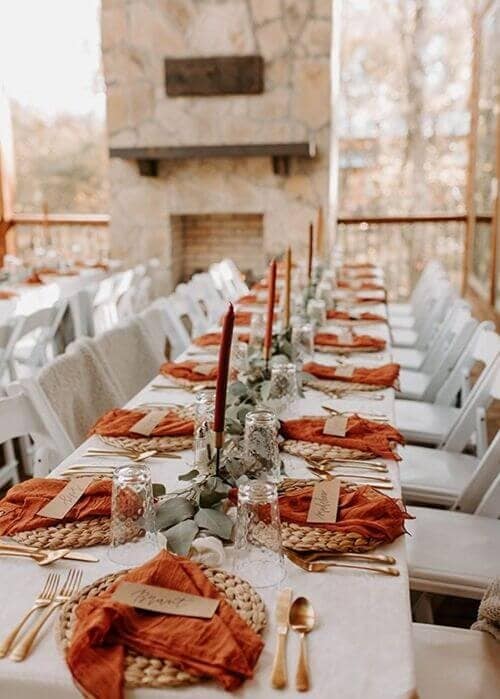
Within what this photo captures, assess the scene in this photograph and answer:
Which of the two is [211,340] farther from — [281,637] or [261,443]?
[281,637]

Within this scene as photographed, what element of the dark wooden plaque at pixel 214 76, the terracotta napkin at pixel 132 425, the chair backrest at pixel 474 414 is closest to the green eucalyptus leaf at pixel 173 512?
the terracotta napkin at pixel 132 425

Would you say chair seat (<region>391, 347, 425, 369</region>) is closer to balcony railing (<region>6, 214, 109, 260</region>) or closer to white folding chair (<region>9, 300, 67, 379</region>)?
white folding chair (<region>9, 300, 67, 379</region>)

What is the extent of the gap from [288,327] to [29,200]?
29.2ft

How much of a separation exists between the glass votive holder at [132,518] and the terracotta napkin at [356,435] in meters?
0.64

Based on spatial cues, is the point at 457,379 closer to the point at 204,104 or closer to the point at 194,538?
the point at 194,538

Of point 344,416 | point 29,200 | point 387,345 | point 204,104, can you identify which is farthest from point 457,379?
point 29,200

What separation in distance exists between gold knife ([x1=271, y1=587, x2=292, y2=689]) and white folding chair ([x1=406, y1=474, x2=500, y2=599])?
721mm

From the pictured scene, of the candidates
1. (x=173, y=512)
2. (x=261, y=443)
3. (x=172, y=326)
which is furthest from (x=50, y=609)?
(x=172, y=326)

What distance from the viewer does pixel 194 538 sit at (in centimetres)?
123

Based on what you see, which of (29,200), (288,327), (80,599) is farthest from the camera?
(29,200)

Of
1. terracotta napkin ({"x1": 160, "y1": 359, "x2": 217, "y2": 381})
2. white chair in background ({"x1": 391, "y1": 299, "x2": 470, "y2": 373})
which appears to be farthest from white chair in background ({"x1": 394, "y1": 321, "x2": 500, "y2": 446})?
terracotta napkin ({"x1": 160, "y1": 359, "x2": 217, "y2": 381})

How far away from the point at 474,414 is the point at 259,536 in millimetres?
1543

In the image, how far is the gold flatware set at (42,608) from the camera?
0.97 meters

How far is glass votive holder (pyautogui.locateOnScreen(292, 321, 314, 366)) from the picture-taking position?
7.75ft
